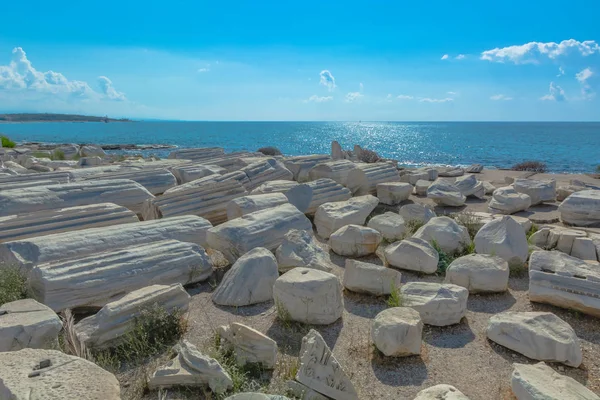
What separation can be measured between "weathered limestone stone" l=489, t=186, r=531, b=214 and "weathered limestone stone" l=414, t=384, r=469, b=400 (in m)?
5.85

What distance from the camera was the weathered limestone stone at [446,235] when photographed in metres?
5.42

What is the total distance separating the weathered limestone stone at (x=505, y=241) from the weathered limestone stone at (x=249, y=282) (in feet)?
8.80

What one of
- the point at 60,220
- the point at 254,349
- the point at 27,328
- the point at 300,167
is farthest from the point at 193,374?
the point at 300,167

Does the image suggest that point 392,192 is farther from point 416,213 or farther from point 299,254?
point 299,254

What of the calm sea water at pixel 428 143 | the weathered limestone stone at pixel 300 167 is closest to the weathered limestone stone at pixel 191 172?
the weathered limestone stone at pixel 300 167

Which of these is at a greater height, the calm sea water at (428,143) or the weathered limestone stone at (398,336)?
the weathered limestone stone at (398,336)

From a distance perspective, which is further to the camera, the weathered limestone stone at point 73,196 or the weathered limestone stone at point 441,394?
the weathered limestone stone at point 73,196

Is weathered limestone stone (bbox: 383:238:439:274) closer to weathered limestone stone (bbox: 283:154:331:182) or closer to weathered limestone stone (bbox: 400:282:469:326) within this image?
weathered limestone stone (bbox: 400:282:469:326)

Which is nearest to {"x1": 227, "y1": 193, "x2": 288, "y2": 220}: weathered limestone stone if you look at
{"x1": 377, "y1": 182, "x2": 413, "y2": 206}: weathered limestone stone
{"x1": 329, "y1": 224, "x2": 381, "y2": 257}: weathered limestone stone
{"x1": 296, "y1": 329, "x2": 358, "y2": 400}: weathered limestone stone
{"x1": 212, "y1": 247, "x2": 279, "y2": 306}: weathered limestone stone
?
{"x1": 329, "y1": 224, "x2": 381, "y2": 257}: weathered limestone stone

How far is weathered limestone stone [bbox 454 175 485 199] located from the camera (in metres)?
8.99

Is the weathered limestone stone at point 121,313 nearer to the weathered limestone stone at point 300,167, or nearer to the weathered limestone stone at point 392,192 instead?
the weathered limestone stone at point 392,192

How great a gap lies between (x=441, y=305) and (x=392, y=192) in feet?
15.3

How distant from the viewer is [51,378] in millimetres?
2293

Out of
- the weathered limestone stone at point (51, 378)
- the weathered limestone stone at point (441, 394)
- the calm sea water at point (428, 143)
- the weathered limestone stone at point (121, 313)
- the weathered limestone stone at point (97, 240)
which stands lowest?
the calm sea water at point (428, 143)
